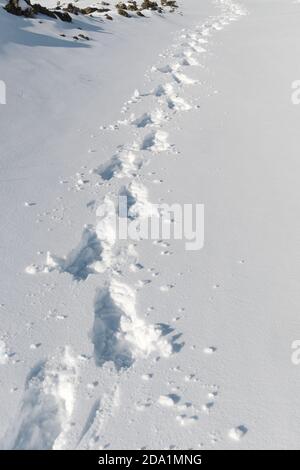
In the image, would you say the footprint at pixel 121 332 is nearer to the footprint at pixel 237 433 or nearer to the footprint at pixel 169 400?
the footprint at pixel 169 400

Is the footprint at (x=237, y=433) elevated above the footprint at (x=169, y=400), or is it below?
above

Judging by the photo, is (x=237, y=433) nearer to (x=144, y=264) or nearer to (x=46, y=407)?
(x=46, y=407)

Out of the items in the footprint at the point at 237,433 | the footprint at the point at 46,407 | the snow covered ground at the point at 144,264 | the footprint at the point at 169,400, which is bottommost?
the footprint at the point at 46,407

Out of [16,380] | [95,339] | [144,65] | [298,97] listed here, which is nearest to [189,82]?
[144,65]

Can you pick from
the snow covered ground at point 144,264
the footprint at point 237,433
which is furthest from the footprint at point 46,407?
the footprint at point 237,433

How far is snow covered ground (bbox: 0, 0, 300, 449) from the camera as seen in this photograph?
2615 mm

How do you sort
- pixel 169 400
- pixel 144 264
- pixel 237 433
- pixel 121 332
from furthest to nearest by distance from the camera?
pixel 144 264 < pixel 121 332 < pixel 169 400 < pixel 237 433

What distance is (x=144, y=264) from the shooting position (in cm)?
374

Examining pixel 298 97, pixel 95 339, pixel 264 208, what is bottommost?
pixel 95 339

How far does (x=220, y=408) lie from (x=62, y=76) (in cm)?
609

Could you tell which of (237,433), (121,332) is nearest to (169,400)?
(237,433)

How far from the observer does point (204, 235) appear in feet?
13.3

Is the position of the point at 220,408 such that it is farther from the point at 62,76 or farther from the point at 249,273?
the point at 62,76

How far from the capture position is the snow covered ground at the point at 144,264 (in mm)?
2615
